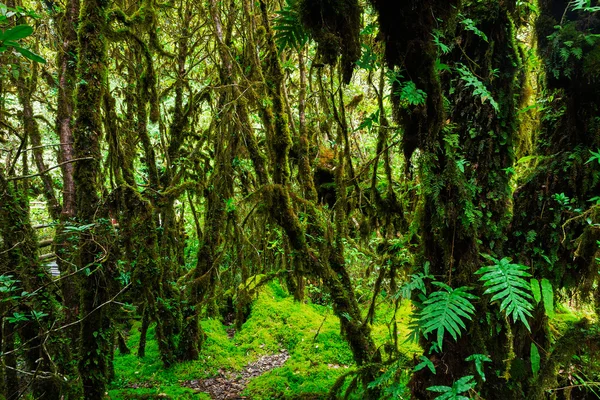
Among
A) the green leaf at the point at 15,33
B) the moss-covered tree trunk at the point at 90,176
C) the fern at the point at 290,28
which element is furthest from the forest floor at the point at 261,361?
the green leaf at the point at 15,33

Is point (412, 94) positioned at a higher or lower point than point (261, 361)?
higher

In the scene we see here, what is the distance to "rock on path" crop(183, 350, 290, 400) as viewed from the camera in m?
5.25

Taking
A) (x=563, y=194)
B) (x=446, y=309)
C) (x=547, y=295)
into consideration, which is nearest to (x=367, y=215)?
(x=563, y=194)

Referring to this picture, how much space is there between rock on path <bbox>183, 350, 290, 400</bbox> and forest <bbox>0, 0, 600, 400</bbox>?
0.04 meters

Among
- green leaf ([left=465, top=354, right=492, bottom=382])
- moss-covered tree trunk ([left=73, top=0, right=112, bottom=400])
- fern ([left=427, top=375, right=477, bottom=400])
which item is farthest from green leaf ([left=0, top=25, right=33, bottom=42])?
moss-covered tree trunk ([left=73, top=0, right=112, bottom=400])

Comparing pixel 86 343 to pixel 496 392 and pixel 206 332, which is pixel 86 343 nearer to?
pixel 206 332

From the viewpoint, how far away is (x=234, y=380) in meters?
5.67

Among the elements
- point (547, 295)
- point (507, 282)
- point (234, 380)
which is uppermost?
point (507, 282)

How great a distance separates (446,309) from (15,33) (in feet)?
6.48

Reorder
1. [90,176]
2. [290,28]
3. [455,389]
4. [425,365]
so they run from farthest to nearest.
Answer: [90,176] < [290,28] < [425,365] < [455,389]

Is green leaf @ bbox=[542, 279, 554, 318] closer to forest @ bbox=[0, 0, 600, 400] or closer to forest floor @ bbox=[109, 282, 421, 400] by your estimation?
forest @ bbox=[0, 0, 600, 400]

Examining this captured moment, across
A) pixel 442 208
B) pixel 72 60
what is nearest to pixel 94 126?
pixel 72 60

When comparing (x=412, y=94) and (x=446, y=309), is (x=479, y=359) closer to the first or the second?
(x=446, y=309)

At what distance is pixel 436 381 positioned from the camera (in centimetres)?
199
